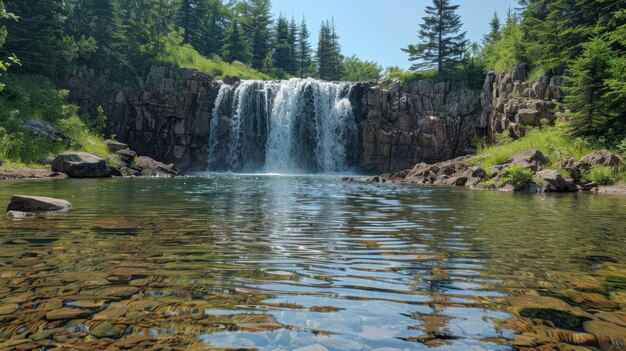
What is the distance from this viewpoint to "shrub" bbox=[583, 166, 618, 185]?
64.4ft

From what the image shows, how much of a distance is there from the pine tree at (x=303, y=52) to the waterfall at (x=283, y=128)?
43.5 m

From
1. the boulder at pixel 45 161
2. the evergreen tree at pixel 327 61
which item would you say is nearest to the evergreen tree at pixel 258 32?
the evergreen tree at pixel 327 61

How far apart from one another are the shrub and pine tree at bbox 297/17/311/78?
70693 mm

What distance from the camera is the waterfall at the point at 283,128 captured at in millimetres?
43156

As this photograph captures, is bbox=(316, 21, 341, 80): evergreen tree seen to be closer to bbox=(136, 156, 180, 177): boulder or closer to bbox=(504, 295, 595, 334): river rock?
bbox=(136, 156, 180, 177): boulder

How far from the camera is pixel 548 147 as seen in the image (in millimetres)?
25578

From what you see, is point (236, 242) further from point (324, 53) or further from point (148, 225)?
point (324, 53)

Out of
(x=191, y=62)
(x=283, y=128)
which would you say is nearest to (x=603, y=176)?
(x=283, y=128)

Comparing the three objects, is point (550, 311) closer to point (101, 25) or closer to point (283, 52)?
point (101, 25)

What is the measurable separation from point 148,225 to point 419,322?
238 inches

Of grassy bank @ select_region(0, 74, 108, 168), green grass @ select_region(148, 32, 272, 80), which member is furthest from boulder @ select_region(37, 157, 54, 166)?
green grass @ select_region(148, 32, 272, 80)

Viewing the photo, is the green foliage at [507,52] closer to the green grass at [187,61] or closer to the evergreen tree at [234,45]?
the green grass at [187,61]

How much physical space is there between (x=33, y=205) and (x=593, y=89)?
2564 cm

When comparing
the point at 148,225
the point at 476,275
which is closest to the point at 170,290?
the point at 476,275
